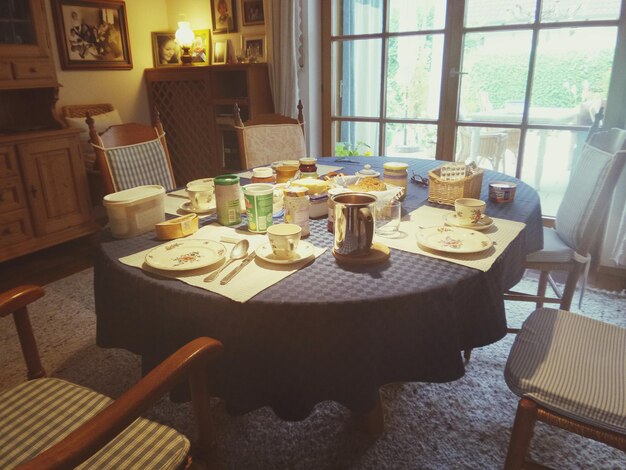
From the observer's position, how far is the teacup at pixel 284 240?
3.26ft

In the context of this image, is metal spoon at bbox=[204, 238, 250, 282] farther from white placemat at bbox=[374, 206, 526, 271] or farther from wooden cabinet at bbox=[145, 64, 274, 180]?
wooden cabinet at bbox=[145, 64, 274, 180]

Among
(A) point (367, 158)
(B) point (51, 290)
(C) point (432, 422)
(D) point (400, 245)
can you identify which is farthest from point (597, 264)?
(B) point (51, 290)

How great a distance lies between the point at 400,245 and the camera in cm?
111

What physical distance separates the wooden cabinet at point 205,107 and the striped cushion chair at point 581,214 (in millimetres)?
2278

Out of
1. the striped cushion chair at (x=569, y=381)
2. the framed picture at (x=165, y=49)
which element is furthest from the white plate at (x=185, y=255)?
the framed picture at (x=165, y=49)

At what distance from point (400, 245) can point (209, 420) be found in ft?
1.94

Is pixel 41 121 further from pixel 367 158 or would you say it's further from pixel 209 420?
pixel 209 420

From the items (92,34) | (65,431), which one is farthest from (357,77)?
(65,431)

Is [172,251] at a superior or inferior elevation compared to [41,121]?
inferior

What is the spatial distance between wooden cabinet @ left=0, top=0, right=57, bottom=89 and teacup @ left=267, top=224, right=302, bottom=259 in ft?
8.42

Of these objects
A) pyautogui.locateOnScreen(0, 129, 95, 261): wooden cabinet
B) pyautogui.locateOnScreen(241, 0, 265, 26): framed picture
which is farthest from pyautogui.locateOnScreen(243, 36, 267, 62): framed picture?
pyautogui.locateOnScreen(0, 129, 95, 261): wooden cabinet

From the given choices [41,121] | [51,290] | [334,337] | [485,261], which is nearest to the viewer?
[334,337]

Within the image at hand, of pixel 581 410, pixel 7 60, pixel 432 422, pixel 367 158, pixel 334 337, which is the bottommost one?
pixel 432 422

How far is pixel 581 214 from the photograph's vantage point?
63.9 inches
